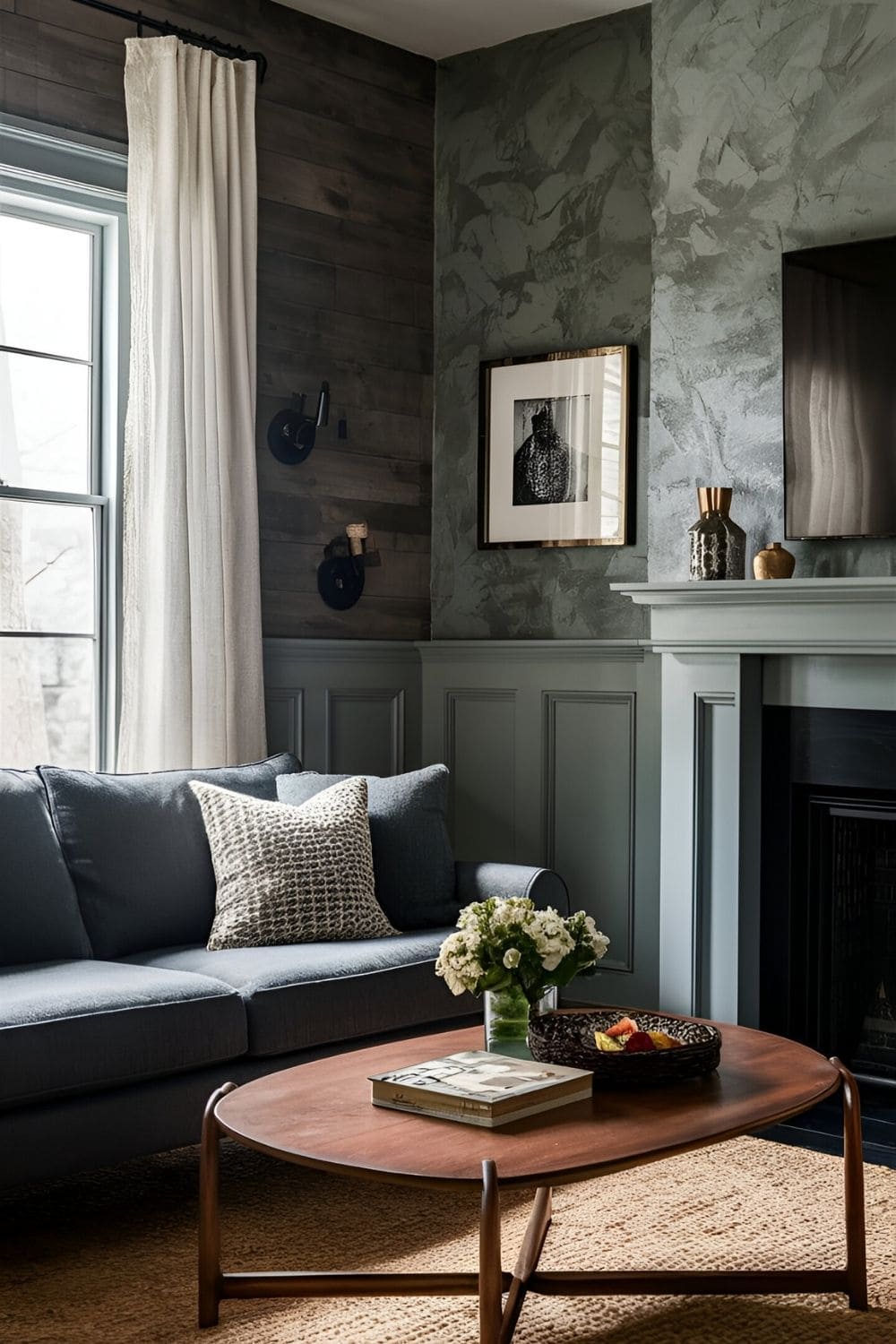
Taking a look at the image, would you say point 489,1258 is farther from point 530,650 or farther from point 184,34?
point 184,34

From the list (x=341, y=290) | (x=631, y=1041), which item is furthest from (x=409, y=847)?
(x=341, y=290)

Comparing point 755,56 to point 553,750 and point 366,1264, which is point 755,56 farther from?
point 366,1264

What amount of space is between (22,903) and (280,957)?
586 millimetres

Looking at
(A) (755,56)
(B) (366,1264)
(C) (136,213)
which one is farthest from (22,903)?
(A) (755,56)

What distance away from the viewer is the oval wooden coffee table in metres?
2.18

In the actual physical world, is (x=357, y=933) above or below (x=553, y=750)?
below

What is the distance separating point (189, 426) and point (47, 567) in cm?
57

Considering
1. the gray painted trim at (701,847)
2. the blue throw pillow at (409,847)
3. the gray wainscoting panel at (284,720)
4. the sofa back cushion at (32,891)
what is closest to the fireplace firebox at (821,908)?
the gray painted trim at (701,847)

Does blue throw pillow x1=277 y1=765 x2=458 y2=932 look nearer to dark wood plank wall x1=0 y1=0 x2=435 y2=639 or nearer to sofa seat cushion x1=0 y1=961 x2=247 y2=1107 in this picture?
sofa seat cushion x1=0 y1=961 x2=247 y2=1107

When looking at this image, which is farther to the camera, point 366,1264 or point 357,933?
point 357,933

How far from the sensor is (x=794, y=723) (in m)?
4.15

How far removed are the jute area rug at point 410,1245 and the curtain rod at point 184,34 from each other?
3.06 metres

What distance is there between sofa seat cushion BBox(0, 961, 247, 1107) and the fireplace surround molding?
1492mm

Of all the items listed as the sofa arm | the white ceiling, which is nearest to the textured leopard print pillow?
the sofa arm
